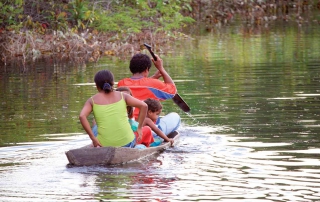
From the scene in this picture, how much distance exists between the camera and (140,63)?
1272cm

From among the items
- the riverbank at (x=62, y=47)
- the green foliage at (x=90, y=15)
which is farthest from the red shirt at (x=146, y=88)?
the green foliage at (x=90, y=15)

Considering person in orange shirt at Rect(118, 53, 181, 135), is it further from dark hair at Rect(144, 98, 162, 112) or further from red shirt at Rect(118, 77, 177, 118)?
dark hair at Rect(144, 98, 162, 112)

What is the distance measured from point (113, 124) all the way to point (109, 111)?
18cm

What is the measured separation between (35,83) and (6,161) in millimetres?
10289

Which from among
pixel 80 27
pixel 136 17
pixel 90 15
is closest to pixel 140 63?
pixel 90 15

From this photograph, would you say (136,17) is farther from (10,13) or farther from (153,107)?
(153,107)

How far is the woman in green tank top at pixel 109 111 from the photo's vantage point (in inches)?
449

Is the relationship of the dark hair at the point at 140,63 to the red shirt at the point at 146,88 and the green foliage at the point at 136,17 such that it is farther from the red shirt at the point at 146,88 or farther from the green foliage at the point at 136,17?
the green foliage at the point at 136,17

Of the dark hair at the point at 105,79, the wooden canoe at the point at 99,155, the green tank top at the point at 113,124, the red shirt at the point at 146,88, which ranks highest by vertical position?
the dark hair at the point at 105,79

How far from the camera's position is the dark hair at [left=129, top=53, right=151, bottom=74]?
1267cm

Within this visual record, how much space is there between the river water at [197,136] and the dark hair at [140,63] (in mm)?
1192

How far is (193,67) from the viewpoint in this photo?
24.7 metres

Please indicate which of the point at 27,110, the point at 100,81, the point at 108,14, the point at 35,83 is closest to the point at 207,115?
the point at 27,110

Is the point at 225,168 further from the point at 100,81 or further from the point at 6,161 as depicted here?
the point at 6,161
